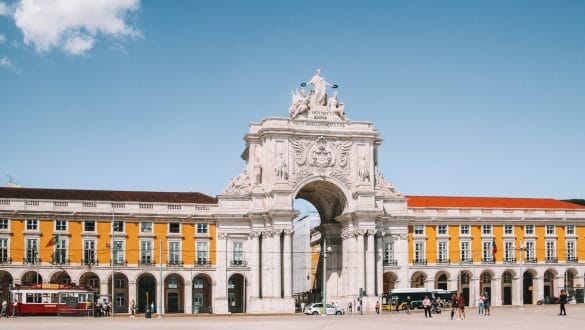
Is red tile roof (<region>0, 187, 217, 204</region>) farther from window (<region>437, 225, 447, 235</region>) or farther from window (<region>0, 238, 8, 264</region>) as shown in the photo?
window (<region>437, 225, 447, 235</region>)

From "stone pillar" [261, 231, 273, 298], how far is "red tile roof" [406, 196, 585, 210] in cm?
1843

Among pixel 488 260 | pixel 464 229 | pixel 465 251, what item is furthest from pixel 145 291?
pixel 488 260

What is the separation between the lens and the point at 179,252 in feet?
302

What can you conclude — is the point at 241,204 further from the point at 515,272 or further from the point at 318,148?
the point at 515,272

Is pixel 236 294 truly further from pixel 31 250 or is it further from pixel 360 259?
pixel 31 250

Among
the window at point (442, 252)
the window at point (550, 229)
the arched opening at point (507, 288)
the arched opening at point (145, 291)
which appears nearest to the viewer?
the arched opening at point (145, 291)

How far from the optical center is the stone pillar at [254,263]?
91.1 meters

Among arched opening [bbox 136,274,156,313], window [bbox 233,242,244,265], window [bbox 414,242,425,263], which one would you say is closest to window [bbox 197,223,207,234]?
window [bbox 233,242,244,265]

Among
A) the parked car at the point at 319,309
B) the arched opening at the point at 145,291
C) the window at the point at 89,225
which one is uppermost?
the window at the point at 89,225

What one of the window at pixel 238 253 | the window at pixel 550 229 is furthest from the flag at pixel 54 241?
the window at pixel 550 229

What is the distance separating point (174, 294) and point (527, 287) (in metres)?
39.6

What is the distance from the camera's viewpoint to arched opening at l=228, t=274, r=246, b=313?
95.1m

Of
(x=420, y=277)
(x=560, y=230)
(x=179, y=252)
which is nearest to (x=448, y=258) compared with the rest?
(x=420, y=277)

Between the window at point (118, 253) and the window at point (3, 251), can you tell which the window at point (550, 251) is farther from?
the window at point (3, 251)
